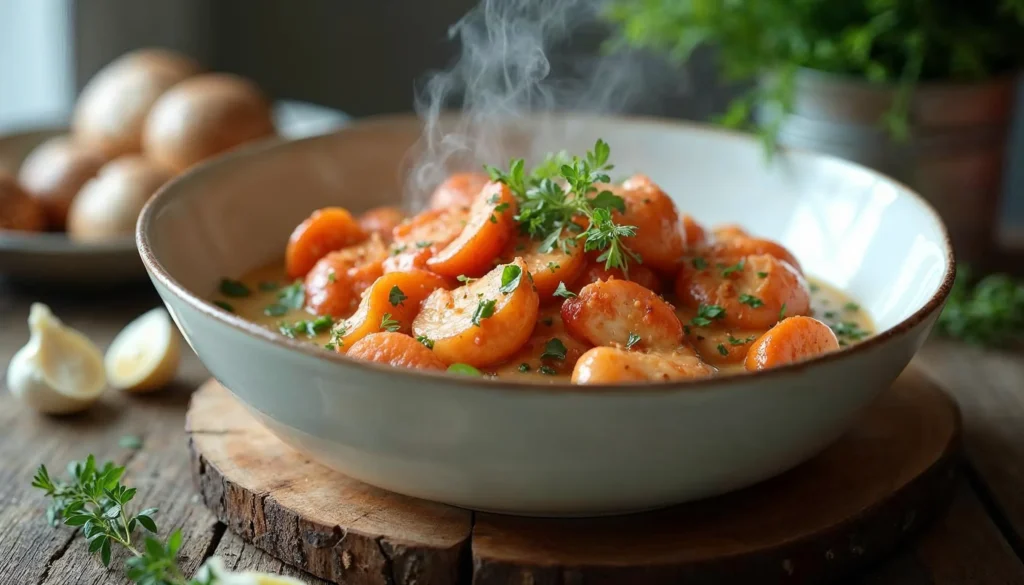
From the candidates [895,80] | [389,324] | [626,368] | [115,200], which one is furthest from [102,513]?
[895,80]

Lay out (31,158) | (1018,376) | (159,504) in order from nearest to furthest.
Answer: (159,504), (1018,376), (31,158)

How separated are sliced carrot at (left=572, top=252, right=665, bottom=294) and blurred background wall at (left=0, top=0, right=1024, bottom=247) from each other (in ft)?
9.23

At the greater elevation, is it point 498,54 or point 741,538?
point 498,54

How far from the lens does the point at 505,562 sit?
1.72 meters

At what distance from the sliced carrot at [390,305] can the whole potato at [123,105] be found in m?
1.87

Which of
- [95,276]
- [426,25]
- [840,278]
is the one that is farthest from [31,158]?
[840,278]

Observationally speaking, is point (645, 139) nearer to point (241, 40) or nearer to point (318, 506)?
point (318, 506)

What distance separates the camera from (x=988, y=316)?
2.95 metres

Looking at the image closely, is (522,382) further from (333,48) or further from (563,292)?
(333,48)

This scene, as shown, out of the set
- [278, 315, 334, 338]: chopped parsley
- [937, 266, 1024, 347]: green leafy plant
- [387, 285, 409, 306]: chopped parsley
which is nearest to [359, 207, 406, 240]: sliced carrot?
[278, 315, 334, 338]: chopped parsley

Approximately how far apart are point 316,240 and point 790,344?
107cm

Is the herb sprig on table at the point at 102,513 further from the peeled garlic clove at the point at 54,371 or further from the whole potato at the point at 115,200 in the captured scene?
the whole potato at the point at 115,200

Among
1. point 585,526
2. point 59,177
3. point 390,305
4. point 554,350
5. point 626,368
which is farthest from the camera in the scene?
point 59,177

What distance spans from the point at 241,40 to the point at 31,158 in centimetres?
151
